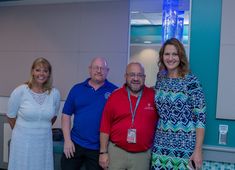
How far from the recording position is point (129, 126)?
214 centimetres

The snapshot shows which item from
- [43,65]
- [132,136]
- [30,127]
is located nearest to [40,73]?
[43,65]

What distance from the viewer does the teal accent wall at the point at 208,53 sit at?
2162 mm

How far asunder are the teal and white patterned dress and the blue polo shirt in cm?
58

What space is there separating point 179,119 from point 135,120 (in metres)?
0.34

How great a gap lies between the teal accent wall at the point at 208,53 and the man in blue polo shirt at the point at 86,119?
74 centimetres

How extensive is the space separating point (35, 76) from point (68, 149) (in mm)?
685

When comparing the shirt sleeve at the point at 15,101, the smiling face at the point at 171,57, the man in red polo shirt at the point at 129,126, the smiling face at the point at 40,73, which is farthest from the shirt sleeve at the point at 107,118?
the shirt sleeve at the point at 15,101

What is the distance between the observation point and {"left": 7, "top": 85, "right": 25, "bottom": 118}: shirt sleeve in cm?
253

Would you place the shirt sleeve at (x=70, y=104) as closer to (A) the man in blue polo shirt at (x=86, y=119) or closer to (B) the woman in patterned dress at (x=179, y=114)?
(A) the man in blue polo shirt at (x=86, y=119)

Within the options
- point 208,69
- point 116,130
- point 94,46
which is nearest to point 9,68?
point 94,46

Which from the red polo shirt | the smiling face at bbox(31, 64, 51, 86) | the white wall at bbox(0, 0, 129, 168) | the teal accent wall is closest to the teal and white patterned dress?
the red polo shirt

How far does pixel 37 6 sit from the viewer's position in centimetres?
411

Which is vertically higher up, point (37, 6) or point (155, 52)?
point (37, 6)

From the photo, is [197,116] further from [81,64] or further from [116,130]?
[81,64]
